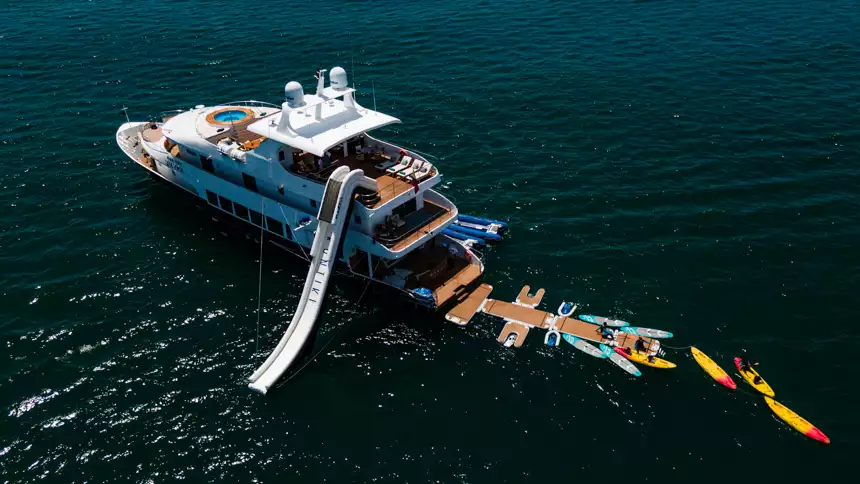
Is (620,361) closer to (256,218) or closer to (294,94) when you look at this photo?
(256,218)

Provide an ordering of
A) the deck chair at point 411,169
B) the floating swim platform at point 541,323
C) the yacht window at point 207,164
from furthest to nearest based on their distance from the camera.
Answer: the yacht window at point 207,164, the deck chair at point 411,169, the floating swim platform at point 541,323

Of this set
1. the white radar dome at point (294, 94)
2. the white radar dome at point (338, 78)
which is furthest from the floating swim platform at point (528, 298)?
the white radar dome at point (294, 94)

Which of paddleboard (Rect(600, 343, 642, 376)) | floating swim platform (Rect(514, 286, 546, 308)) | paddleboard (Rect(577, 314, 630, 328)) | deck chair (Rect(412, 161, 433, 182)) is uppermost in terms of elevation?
deck chair (Rect(412, 161, 433, 182))

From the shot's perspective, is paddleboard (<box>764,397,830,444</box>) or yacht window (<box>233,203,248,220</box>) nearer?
paddleboard (<box>764,397,830,444</box>)

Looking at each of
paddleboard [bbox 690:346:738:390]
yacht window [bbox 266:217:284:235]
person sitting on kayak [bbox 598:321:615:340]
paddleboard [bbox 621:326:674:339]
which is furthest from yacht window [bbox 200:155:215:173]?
paddleboard [bbox 690:346:738:390]

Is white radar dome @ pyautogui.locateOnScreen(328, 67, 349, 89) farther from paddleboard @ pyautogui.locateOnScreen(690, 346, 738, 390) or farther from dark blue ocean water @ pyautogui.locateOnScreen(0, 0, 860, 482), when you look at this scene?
paddleboard @ pyautogui.locateOnScreen(690, 346, 738, 390)

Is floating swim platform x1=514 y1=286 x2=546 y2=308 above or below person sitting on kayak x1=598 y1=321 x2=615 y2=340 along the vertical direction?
above

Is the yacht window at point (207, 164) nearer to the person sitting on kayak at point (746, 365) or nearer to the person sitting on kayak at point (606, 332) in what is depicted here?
the person sitting on kayak at point (606, 332)
